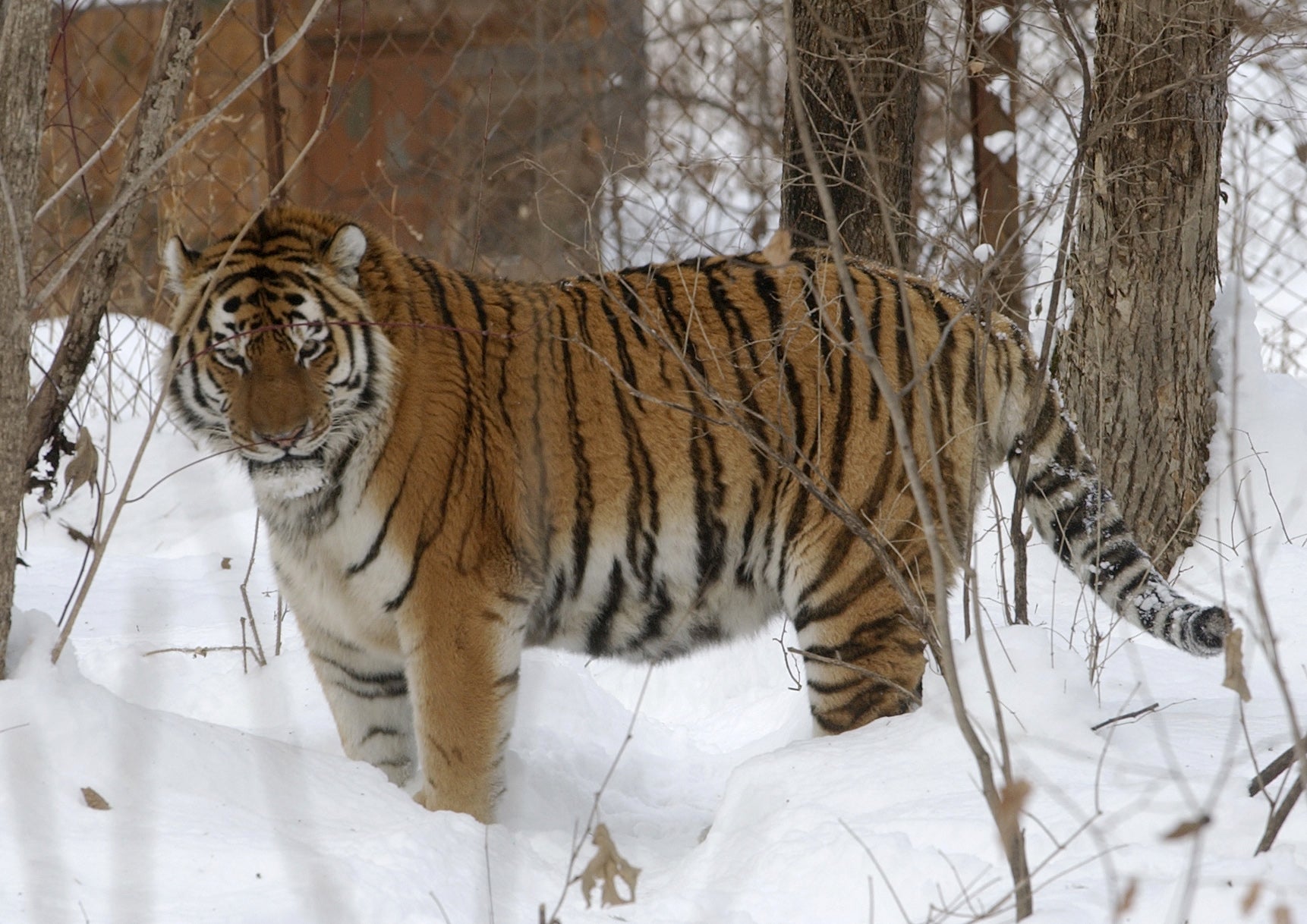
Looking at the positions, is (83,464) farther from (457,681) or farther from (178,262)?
→ (457,681)

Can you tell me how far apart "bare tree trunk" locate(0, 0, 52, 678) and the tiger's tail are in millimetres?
2182

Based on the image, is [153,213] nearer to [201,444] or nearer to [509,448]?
[201,444]

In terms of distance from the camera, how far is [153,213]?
6996 millimetres

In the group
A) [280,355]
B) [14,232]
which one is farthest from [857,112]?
[14,232]

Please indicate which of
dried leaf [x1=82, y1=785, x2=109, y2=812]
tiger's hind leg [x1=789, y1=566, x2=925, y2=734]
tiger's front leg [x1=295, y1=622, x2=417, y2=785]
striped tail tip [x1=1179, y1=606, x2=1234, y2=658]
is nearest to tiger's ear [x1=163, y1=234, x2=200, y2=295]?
tiger's front leg [x1=295, y1=622, x2=417, y2=785]

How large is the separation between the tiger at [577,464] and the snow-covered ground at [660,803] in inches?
10.6

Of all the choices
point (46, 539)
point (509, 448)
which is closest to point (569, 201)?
point (46, 539)

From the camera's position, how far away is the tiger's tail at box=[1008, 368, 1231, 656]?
10.3 feet

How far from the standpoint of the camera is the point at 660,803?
362cm

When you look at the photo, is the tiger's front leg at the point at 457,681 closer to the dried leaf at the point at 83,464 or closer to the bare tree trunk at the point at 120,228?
the bare tree trunk at the point at 120,228

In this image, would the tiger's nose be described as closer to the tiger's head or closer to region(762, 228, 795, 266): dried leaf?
the tiger's head

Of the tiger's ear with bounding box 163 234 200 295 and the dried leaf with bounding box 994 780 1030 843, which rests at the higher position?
the tiger's ear with bounding box 163 234 200 295

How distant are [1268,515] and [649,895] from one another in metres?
3.00

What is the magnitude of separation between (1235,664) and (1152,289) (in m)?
2.72
